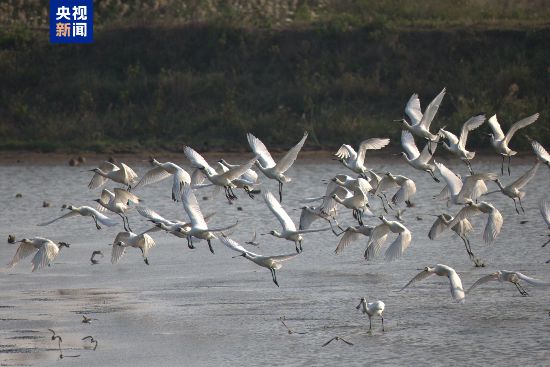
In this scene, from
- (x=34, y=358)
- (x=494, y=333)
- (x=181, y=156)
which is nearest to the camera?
(x=34, y=358)

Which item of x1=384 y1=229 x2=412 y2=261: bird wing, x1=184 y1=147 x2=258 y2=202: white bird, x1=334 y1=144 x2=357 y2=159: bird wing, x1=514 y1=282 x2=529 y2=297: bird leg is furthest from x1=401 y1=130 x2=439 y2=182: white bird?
x1=184 y1=147 x2=258 y2=202: white bird

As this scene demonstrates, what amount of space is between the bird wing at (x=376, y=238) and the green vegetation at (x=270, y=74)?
13.1 m

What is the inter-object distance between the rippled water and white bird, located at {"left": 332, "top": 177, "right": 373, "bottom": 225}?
2.85 ft

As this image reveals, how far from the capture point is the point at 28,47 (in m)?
33.8

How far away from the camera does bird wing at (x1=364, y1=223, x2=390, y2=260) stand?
14688 millimetres

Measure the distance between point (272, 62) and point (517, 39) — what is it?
6.02 m

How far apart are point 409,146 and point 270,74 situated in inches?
604

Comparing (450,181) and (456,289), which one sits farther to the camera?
(450,181)

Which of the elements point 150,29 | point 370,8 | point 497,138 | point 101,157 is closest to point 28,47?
point 150,29

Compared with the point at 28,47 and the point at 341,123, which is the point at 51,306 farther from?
the point at 28,47

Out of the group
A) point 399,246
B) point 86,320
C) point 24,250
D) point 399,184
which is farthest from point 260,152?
point 86,320

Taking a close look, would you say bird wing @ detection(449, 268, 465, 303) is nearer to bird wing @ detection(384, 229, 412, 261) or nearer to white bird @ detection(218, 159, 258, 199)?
bird wing @ detection(384, 229, 412, 261)

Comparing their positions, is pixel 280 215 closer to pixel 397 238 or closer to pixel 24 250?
pixel 397 238

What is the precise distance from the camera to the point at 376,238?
48.7ft
